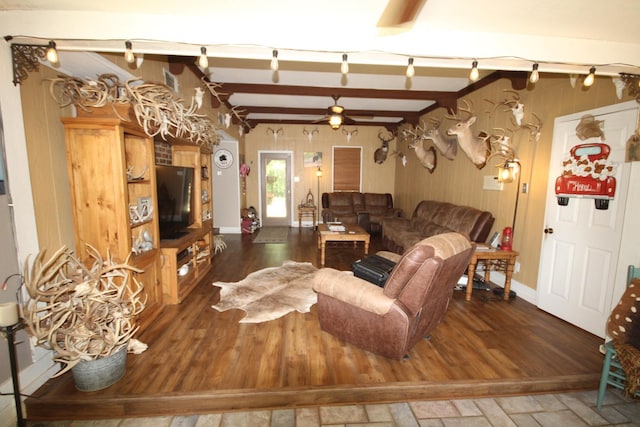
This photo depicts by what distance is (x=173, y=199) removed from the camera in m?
3.13

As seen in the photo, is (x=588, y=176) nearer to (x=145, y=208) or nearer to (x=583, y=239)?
(x=583, y=239)

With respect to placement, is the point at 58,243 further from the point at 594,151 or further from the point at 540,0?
the point at 594,151

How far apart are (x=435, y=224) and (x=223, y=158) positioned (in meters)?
4.93

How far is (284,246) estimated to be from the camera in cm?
554

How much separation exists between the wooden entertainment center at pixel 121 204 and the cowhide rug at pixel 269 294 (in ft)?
1.86

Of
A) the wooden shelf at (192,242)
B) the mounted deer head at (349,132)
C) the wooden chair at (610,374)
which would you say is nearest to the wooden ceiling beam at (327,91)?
the wooden shelf at (192,242)

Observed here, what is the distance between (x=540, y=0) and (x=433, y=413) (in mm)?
2660

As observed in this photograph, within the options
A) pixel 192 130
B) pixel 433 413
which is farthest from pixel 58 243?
pixel 433 413

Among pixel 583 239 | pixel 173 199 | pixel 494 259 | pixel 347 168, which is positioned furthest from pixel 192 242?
pixel 347 168

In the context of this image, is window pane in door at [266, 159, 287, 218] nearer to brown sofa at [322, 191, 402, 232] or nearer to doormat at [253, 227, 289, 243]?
doormat at [253, 227, 289, 243]

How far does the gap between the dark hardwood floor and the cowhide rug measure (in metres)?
0.13

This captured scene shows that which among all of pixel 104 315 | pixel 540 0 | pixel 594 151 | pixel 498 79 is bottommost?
pixel 104 315

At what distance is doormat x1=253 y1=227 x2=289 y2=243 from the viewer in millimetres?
6016

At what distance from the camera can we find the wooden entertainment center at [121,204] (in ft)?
6.89
